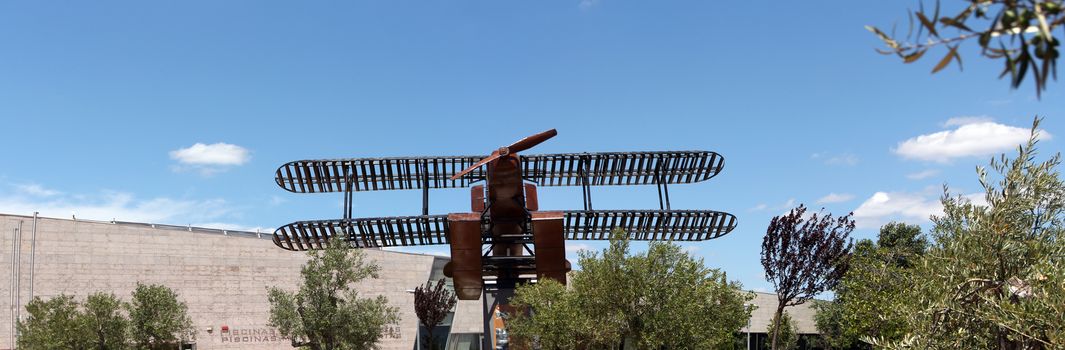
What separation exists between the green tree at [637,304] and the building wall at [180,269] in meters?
27.8

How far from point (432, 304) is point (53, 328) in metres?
22.9

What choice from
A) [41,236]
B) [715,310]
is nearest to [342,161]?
[715,310]

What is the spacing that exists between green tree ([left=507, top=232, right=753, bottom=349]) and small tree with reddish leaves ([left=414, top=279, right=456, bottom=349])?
30.0 meters

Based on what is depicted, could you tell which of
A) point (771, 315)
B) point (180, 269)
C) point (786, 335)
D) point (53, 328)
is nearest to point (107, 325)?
point (53, 328)

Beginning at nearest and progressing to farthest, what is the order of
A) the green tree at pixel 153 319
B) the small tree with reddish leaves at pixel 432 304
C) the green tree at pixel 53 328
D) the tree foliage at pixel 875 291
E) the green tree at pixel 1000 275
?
the green tree at pixel 1000 275
the tree foliage at pixel 875 291
the green tree at pixel 53 328
the green tree at pixel 153 319
the small tree with reddish leaves at pixel 432 304

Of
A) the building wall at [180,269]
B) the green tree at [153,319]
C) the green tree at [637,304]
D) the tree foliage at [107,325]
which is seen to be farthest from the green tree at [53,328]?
the green tree at [637,304]

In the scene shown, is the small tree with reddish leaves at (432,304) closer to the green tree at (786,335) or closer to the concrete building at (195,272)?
the concrete building at (195,272)

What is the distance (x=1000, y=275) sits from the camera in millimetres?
15547

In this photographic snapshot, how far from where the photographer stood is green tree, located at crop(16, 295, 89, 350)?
37.8 m

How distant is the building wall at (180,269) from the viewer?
46281 millimetres

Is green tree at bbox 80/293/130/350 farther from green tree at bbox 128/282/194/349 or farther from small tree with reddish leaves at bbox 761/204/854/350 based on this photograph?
small tree with reddish leaves at bbox 761/204/854/350

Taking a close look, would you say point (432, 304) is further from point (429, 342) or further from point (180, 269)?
point (180, 269)

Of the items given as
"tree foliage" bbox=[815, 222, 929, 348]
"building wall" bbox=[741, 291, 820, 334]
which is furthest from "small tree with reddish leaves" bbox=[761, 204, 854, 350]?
"building wall" bbox=[741, 291, 820, 334]

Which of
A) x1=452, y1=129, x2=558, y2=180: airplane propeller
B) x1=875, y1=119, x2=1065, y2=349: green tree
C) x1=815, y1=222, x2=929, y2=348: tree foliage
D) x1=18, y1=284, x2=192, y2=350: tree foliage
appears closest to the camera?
x1=875, y1=119, x2=1065, y2=349: green tree
